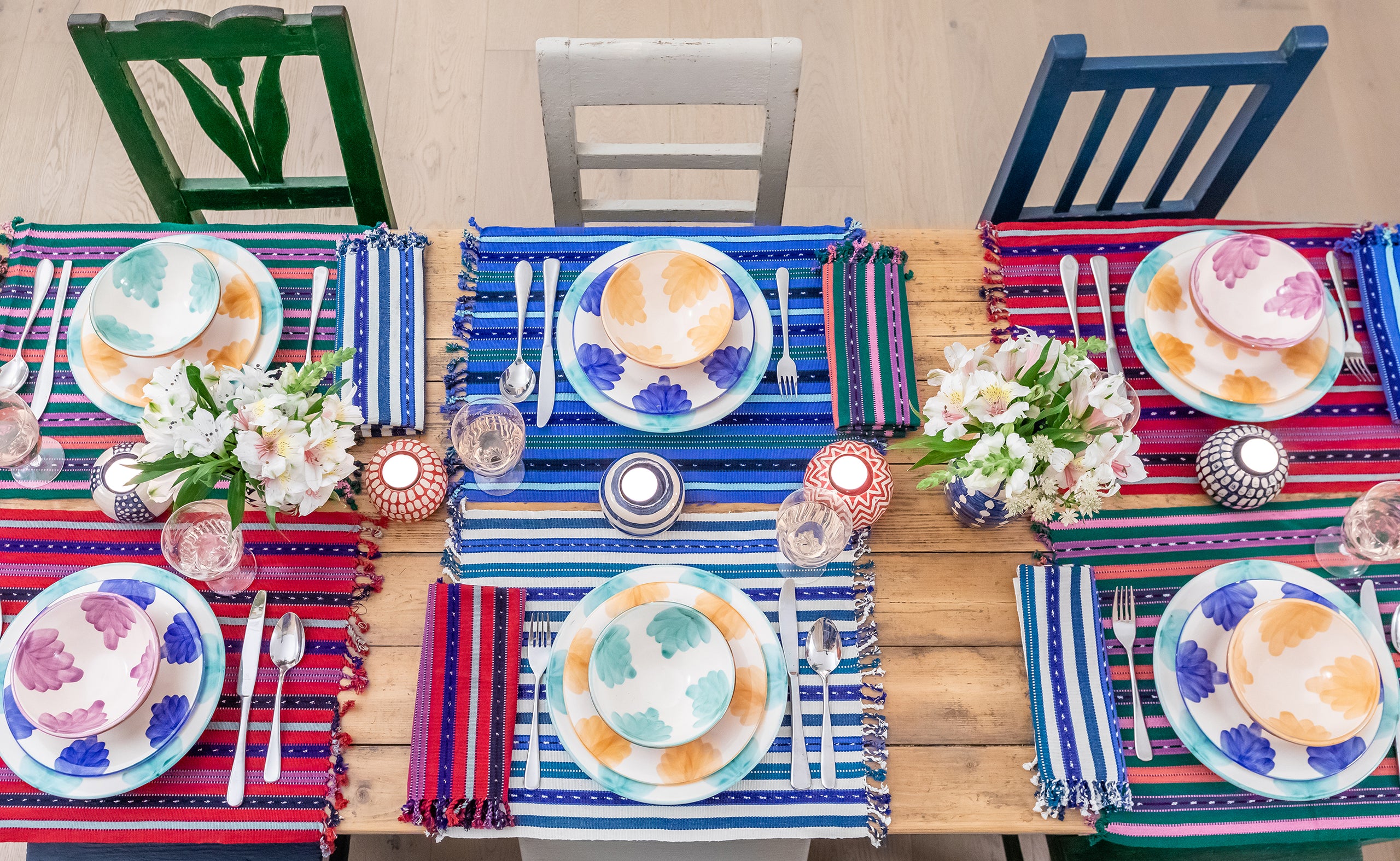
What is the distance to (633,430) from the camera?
49.4 inches

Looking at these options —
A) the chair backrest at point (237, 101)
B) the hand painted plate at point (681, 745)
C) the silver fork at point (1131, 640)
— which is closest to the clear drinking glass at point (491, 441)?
the hand painted plate at point (681, 745)

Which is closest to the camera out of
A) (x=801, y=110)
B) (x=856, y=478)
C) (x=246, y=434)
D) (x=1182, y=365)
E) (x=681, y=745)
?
(x=246, y=434)

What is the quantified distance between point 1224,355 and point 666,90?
3.10 feet

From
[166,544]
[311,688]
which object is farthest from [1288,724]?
[166,544]

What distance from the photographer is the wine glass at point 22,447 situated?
3.94 feet

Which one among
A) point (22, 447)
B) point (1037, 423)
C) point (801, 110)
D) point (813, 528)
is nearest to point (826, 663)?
point (813, 528)

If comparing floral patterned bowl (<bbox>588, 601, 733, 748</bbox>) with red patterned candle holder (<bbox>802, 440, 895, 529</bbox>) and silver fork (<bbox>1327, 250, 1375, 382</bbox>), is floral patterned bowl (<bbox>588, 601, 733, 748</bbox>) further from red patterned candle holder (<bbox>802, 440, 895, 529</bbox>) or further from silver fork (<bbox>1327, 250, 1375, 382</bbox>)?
silver fork (<bbox>1327, 250, 1375, 382</bbox>)

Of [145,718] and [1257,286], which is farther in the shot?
[1257,286]

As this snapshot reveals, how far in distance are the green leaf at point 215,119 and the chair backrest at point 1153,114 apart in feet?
4.08

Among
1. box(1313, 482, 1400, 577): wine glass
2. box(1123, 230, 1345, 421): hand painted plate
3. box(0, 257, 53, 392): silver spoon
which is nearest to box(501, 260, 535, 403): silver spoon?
box(0, 257, 53, 392): silver spoon

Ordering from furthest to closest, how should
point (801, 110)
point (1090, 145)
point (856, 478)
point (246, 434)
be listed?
1. point (801, 110)
2. point (1090, 145)
3. point (856, 478)
4. point (246, 434)

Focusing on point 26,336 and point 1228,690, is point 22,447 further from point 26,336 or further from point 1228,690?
point 1228,690

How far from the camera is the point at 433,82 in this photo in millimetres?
2660

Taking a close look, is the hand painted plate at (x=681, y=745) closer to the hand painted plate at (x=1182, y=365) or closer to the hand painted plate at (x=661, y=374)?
the hand painted plate at (x=661, y=374)
